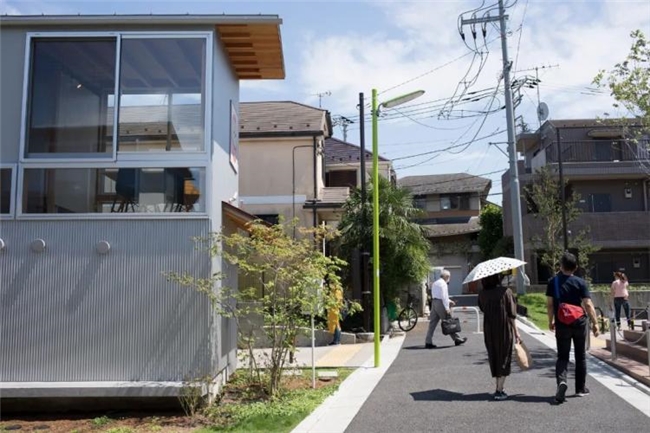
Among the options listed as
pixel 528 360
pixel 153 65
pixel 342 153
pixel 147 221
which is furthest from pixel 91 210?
pixel 342 153

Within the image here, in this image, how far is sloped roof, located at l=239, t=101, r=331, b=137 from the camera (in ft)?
78.7

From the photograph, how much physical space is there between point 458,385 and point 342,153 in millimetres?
21420

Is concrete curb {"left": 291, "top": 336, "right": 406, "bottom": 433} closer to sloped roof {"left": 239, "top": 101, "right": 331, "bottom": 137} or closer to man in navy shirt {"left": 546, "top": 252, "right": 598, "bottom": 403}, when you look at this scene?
man in navy shirt {"left": 546, "top": 252, "right": 598, "bottom": 403}

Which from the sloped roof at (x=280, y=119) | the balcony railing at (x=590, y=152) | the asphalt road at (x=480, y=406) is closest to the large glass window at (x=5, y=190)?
the asphalt road at (x=480, y=406)

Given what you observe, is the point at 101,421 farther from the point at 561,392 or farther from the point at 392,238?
the point at 392,238

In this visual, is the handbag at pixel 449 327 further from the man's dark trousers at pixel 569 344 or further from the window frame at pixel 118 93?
the window frame at pixel 118 93

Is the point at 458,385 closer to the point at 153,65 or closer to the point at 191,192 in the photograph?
the point at 191,192

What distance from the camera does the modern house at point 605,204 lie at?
32906 millimetres

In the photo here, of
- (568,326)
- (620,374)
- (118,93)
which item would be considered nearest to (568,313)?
(568,326)

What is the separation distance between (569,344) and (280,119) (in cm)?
1869

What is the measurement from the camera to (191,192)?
30.9 ft

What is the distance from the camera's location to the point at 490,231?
4172 centimetres

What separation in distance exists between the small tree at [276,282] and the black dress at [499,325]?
88.7 inches

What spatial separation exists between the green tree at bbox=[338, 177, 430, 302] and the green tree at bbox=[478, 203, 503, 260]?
23210 millimetres
